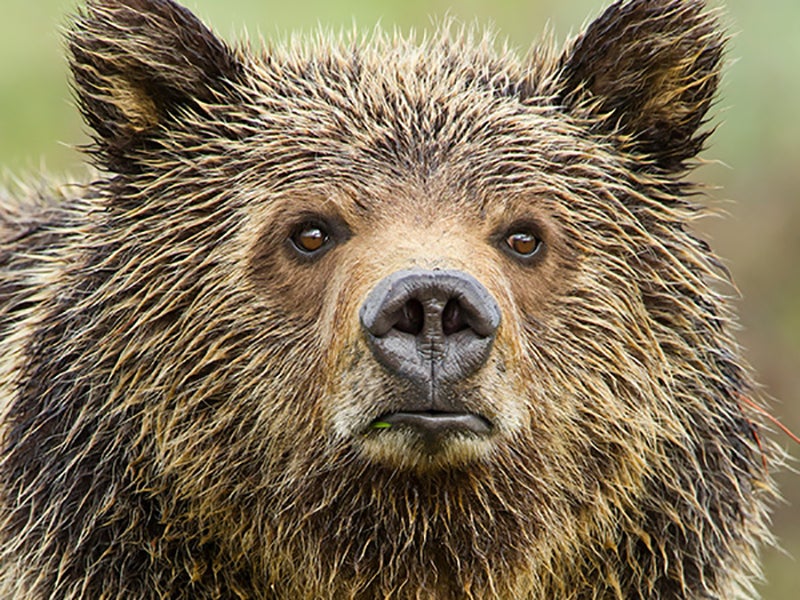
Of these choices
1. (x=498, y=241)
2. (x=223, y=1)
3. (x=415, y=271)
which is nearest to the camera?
(x=415, y=271)

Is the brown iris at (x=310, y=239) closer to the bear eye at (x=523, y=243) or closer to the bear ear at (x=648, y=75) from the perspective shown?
the bear eye at (x=523, y=243)

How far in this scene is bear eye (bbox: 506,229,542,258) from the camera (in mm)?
7117

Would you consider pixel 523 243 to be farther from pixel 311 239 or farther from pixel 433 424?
pixel 433 424

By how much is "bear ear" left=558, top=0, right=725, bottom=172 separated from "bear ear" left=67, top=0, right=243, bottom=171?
6.01 feet

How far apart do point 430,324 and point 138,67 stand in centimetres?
234

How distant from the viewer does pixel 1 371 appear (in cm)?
791

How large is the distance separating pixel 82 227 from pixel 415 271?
2.33 meters

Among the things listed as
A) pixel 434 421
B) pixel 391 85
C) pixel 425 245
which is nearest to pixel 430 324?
pixel 434 421

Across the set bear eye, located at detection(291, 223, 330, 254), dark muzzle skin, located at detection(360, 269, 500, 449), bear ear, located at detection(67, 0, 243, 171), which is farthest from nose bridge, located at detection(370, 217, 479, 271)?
bear ear, located at detection(67, 0, 243, 171)

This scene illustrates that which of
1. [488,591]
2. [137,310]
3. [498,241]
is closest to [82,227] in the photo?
[137,310]

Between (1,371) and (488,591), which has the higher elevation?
(1,371)

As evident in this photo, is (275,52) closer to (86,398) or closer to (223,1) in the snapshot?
(86,398)

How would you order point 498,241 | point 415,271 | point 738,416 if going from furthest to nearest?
point 738,416 → point 498,241 → point 415,271

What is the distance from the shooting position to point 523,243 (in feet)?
23.4
